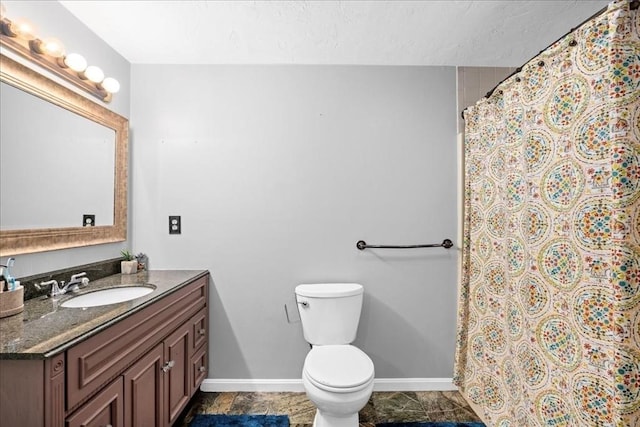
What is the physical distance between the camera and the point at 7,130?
1.26 meters

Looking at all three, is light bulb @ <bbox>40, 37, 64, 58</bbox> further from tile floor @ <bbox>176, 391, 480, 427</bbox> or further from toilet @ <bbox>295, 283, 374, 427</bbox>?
tile floor @ <bbox>176, 391, 480, 427</bbox>

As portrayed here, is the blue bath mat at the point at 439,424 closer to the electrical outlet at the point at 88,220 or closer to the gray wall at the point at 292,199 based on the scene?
the gray wall at the point at 292,199

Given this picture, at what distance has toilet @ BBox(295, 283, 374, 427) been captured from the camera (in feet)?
4.60

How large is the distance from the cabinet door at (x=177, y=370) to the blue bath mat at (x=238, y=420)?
0.54 feet

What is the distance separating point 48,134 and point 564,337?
2441mm

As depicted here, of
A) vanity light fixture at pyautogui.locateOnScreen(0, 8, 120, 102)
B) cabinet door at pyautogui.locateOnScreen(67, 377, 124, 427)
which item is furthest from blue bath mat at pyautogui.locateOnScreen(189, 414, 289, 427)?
vanity light fixture at pyautogui.locateOnScreen(0, 8, 120, 102)

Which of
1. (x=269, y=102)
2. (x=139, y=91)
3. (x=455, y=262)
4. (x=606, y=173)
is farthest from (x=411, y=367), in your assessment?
(x=139, y=91)

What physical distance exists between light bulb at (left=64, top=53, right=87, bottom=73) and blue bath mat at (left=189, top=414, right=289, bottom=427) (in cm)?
202

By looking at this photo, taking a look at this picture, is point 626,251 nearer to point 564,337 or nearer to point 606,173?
point 606,173

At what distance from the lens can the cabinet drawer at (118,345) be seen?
96cm

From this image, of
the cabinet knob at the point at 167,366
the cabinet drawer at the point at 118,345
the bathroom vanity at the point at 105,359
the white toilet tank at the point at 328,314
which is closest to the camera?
the bathroom vanity at the point at 105,359

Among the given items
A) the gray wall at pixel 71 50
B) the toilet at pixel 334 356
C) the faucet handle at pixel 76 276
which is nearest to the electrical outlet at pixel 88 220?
the gray wall at pixel 71 50

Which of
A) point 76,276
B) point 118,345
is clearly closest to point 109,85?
point 76,276

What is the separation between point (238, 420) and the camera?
1.75 meters
